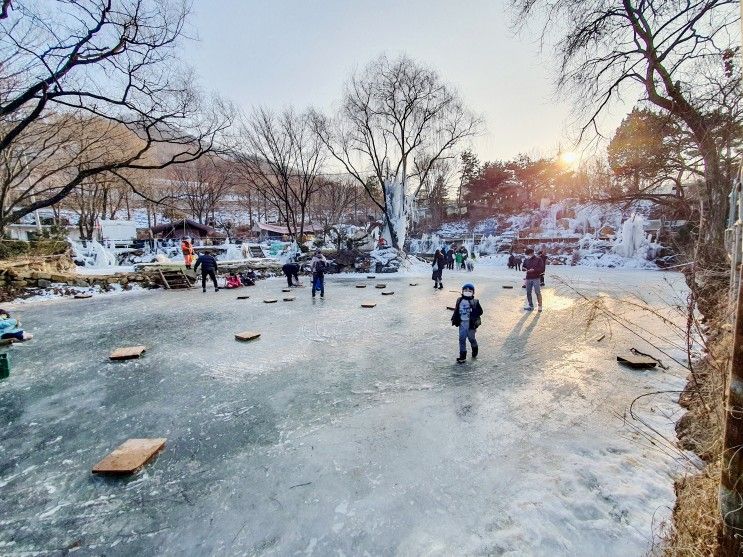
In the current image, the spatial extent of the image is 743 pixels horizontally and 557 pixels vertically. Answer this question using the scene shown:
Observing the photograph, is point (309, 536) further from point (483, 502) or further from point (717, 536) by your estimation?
point (717, 536)

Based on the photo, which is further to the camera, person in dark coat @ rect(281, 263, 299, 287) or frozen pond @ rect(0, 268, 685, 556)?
person in dark coat @ rect(281, 263, 299, 287)

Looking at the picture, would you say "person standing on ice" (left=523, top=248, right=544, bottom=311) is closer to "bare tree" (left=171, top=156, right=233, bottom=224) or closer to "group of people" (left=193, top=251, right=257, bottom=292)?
"group of people" (left=193, top=251, right=257, bottom=292)

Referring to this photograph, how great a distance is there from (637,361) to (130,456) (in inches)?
265

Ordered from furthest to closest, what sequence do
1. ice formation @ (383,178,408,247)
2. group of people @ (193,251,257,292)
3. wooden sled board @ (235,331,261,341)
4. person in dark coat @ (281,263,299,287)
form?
ice formation @ (383,178,408,247), person in dark coat @ (281,263,299,287), group of people @ (193,251,257,292), wooden sled board @ (235,331,261,341)

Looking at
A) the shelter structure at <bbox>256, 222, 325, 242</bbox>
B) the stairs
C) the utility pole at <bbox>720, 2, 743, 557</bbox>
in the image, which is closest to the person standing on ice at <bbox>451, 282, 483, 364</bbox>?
the utility pole at <bbox>720, 2, 743, 557</bbox>

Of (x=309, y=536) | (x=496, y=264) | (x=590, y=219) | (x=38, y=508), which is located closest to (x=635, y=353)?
(x=309, y=536)

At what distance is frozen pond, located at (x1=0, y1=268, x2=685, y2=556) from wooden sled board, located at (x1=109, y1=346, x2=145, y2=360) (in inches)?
6.7

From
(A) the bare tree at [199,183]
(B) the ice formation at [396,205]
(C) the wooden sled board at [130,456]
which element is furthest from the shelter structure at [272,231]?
(C) the wooden sled board at [130,456]

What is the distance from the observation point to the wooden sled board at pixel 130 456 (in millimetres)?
2912

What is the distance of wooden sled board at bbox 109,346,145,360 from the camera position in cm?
580

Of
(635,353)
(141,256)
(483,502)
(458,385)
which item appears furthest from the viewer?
(141,256)

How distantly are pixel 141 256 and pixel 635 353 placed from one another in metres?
25.7

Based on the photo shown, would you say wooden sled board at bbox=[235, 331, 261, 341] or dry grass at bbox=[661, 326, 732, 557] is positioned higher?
dry grass at bbox=[661, 326, 732, 557]

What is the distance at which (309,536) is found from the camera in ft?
7.53
